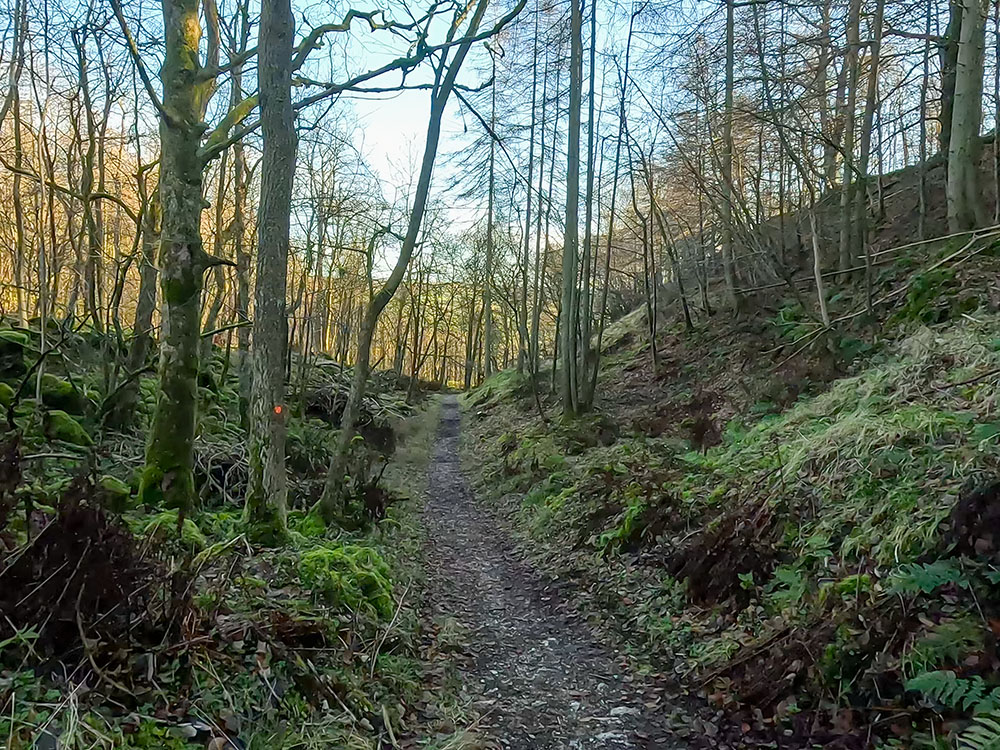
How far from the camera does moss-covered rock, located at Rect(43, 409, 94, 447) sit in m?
8.29

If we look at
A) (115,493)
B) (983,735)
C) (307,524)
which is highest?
(115,493)

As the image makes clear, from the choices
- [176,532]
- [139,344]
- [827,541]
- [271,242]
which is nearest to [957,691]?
[827,541]

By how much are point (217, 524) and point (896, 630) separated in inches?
236

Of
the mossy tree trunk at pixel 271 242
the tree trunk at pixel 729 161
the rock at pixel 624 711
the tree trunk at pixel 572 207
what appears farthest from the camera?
the tree trunk at pixel 572 207

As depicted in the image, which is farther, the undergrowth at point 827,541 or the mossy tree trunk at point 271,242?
the mossy tree trunk at point 271,242

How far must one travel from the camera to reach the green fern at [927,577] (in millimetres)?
3627

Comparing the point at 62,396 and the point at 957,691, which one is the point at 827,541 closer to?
the point at 957,691

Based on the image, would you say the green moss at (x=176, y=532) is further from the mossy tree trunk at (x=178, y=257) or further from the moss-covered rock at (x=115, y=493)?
the mossy tree trunk at (x=178, y=257)

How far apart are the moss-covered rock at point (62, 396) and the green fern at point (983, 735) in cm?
1084

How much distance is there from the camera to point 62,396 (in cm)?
952

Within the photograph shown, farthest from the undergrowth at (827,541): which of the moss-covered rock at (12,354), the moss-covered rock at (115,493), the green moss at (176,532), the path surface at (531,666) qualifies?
the moss-covered rock at (12,354)

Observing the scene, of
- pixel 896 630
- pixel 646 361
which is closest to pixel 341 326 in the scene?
pixel 646 361

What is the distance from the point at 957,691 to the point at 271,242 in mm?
5863

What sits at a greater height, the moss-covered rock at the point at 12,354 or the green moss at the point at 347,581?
the moss-covered rock at the point at 12,354
